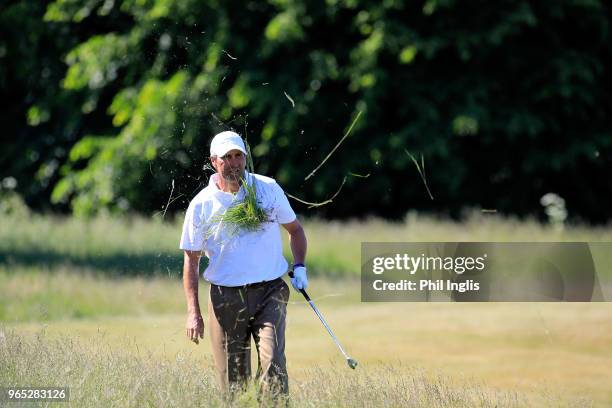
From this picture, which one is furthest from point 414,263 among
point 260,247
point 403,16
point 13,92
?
point 13,92

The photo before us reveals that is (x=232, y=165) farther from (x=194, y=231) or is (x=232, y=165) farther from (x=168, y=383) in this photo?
(x=168, y=383)

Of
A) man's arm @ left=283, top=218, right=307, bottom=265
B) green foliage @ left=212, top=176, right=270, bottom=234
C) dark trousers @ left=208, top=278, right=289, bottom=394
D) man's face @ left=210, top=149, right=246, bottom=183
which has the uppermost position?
man's face @ left=210, top=149, right=246, bottom=183

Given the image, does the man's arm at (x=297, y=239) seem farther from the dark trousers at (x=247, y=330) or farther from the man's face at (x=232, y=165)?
the man's face at (x=232, y=165)

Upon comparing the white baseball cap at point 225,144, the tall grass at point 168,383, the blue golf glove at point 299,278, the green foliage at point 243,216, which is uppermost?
the white baseball cap at point 225,144

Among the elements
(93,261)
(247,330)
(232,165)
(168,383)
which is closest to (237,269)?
(247,330)

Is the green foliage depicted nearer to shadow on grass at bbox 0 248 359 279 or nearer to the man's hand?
the man's hand

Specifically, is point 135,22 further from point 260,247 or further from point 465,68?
point 260,247

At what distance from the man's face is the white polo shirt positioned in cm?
8

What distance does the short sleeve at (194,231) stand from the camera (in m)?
7.14

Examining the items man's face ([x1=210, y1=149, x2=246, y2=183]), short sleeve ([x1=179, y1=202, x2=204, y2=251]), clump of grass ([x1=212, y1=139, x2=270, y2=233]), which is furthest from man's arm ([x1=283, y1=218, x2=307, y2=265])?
short sleeve ([x1=179, y1=202, x2=204, y2=251])

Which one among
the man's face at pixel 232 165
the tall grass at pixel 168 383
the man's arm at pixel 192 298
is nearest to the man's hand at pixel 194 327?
the man's arm at pixel 192 298

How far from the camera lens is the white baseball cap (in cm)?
716

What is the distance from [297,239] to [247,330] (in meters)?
0.66

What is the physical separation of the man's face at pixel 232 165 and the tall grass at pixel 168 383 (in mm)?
1297
